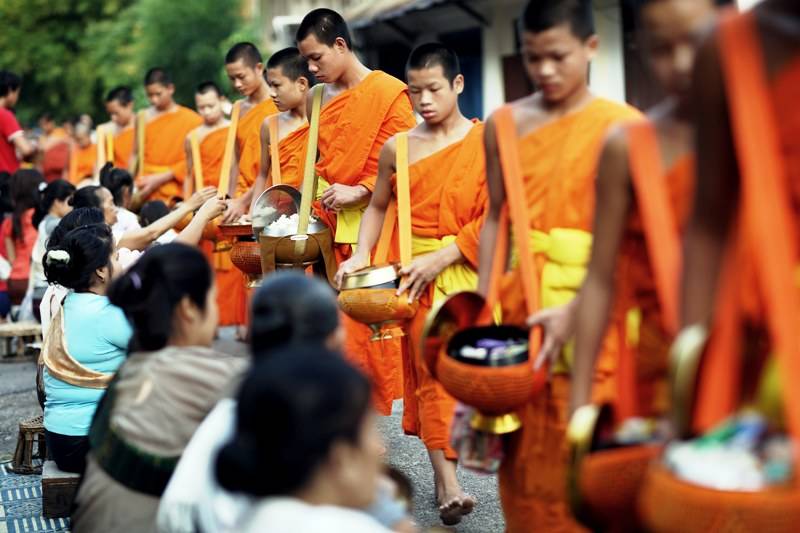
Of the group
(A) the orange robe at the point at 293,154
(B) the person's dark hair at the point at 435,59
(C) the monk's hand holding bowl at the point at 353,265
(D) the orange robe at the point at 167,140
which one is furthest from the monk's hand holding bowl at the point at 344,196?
(D) the orange robe at the point at 167,140

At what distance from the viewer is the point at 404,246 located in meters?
5.42

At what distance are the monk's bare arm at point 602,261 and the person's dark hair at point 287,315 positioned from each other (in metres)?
0.57

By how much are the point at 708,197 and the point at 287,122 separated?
226 inches

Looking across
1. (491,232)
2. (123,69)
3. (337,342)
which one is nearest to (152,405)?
(337,342)

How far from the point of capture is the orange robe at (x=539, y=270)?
361 cm

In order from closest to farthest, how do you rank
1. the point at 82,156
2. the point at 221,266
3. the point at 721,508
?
the point at 721,508
the point at 221,266
the point at 82,156

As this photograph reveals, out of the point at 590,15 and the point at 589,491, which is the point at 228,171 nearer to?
the point at 590,15

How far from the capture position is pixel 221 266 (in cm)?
1001

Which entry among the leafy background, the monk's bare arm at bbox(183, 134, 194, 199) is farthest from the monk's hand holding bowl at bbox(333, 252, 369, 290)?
the leafy background

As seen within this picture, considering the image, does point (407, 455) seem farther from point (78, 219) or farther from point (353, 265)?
point (78, 219)

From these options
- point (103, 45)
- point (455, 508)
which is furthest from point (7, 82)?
point (103, 45)

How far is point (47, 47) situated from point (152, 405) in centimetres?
3081

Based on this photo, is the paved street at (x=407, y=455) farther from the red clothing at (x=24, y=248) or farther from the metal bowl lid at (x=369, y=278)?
the red clothing at (x=24, y=248)

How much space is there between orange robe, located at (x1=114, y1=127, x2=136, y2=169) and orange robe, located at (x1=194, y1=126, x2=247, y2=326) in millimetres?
2707
